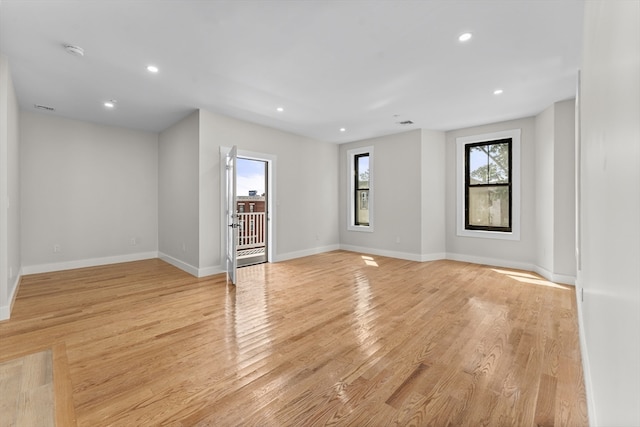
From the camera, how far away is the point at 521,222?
4.83 meters

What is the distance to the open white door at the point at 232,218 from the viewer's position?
13.5 ft

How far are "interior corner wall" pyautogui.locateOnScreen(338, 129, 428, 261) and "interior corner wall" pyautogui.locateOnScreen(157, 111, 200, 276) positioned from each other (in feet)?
11.9

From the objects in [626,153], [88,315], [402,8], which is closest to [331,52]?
[402,8]

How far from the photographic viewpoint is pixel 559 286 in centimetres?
387

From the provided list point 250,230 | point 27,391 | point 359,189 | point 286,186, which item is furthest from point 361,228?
point 27,391

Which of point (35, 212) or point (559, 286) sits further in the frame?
point (35, 212)

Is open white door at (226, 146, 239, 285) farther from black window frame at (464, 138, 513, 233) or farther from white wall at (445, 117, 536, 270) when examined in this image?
black window frame at (464, 138, 513, 233)

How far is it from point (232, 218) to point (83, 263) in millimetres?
3163

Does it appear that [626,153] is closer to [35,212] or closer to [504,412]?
[504,412]

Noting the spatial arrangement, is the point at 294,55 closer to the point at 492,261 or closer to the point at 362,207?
the point at 362,207

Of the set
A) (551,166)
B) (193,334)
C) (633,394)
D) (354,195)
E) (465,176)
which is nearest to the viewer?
(633,394)

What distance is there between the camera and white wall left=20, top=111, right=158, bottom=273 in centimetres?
457

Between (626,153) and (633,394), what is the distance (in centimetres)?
53

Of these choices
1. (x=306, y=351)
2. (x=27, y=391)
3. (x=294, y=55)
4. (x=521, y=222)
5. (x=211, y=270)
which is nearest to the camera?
(x=27, y=391)
